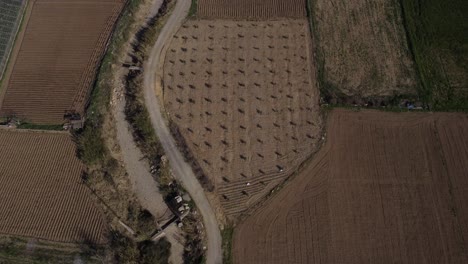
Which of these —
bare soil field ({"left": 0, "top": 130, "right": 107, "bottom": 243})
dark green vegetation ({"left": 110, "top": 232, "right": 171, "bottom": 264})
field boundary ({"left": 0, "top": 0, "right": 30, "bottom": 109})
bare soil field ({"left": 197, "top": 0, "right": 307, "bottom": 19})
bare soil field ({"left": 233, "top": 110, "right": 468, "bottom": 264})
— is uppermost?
field boundary ({"left": 0, "top": 0, "right": 30, "bottom": 109})

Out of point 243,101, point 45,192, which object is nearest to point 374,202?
point 243,101

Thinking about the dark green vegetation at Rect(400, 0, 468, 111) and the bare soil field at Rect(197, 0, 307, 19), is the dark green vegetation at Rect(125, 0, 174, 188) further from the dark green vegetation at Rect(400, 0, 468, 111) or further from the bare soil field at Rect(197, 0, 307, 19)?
the dark green vegetation at Rect(400, 0, 468, 111)

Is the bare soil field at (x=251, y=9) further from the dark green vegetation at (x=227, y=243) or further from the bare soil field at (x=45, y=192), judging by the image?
the dark green vegetation at (x=227, y=243)

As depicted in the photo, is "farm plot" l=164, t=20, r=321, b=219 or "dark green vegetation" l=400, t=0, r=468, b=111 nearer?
"farm plot" l=164, t=20, r=321, b=219

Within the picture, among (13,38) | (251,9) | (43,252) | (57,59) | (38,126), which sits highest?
(13,38)

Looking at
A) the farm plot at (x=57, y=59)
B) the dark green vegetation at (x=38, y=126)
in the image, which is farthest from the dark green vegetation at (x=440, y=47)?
the dark green vegetation at (x=38, y=126)

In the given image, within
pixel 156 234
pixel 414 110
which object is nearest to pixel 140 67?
pixel 156 234

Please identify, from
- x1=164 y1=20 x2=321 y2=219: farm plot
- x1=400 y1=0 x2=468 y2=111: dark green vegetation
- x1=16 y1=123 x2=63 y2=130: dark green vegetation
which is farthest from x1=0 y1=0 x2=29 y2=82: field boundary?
x1=400 y1=0 x2=468 y2=111: dark green vegetation

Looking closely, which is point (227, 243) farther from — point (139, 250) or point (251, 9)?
point (251, 9)
